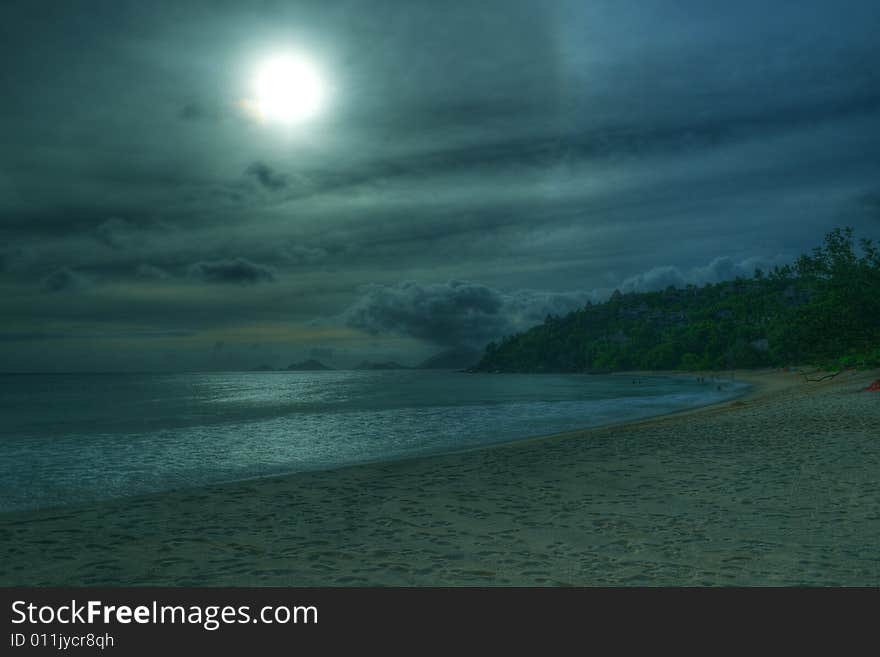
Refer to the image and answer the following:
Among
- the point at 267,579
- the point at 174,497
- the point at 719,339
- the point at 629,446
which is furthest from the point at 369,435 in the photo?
the point at 719,339

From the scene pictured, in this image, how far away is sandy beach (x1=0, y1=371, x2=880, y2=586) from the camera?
324 inches

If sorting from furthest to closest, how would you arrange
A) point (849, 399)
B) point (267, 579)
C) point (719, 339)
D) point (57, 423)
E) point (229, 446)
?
point (719, 339) → point (57, 423) → point (849, 399) → point (229, 446) → point (267, 579)

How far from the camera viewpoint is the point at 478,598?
23.4 ft

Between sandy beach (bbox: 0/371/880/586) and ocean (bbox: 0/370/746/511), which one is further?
ocean (bbox: 0/370/746/511)

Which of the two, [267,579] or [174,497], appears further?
[174,497]

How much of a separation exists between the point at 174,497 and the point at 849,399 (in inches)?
1420

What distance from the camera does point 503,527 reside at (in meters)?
10.9

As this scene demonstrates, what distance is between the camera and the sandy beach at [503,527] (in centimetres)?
824

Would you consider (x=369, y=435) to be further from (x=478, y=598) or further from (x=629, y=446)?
(x=478, y=598)

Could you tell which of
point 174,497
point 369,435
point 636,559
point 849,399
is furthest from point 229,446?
point 849,399

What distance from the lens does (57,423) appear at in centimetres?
4828

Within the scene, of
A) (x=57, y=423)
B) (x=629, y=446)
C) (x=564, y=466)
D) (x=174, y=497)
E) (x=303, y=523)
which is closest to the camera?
(x=303, y=523)

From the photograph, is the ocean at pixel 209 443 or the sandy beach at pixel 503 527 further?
the ocean at pixel 209 443

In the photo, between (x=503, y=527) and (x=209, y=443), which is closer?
(x=503, y=527)
